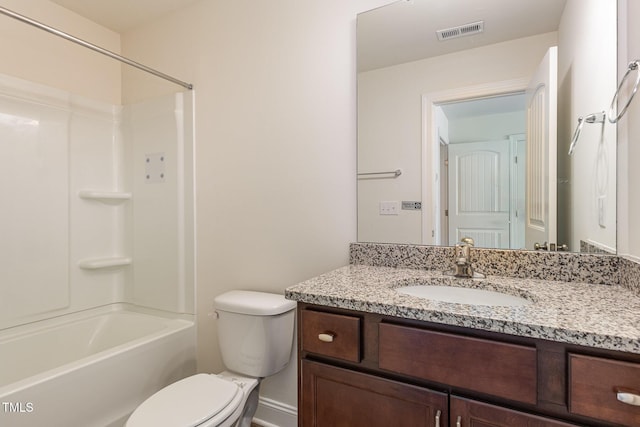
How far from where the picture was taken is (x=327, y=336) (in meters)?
1.00

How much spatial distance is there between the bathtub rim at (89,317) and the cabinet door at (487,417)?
155 centimetres

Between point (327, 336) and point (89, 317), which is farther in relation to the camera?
point (89, 317)

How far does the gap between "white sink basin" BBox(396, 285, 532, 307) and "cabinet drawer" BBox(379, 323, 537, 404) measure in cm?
33

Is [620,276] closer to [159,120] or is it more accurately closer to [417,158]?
[417,158]

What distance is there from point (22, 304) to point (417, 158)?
2.29 m

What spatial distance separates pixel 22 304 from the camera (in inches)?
74.3

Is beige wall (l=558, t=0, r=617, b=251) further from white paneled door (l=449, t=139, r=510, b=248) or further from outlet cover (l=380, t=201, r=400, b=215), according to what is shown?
outlet cover (l=380, t=201, r=400, b=215)

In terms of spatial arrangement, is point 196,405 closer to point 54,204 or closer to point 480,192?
point 480,192

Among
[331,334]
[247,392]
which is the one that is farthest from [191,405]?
[331,334]

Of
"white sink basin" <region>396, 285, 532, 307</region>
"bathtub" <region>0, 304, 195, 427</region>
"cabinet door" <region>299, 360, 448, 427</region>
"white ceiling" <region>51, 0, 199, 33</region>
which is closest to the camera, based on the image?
"cabinet door" <region>299, 360, 448, 427</region>

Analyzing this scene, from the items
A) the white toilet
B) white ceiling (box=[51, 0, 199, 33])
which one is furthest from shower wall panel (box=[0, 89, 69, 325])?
the white toilet

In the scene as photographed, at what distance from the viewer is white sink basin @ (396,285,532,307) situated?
3.66 feet

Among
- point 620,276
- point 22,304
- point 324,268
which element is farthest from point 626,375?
point 22,304

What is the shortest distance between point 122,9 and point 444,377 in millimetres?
2677
